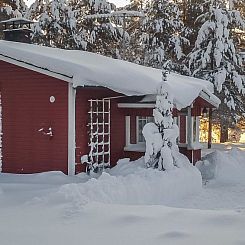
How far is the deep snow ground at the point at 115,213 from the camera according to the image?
5.01 metres

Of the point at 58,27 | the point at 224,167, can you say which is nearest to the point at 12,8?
the point at 58,27

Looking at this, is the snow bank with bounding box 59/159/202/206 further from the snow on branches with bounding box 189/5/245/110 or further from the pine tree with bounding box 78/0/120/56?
the pine tree with bounding box 78/0/120/56

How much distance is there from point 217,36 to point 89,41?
8193 mm

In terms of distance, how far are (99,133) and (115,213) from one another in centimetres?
530

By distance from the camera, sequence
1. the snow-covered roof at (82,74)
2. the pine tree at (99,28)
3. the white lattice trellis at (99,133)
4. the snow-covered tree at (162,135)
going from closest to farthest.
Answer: the snow-covered roof at (82,74) < the snow-covered tree at (162,135) < the white lattice trellis at (99,133) < the pine tree at (99,28)

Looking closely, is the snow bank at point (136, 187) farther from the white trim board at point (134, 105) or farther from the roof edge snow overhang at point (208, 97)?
the roof edge snow overhang at point (208, 97)

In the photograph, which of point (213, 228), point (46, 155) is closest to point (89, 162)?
point (46, 155)

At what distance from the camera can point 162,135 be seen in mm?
10141

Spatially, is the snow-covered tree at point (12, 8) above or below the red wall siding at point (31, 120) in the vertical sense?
above

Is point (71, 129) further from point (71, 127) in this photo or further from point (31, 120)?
point (31, 120)

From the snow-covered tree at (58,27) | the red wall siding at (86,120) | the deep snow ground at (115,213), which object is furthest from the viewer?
the snow-covered tree at (58,27)

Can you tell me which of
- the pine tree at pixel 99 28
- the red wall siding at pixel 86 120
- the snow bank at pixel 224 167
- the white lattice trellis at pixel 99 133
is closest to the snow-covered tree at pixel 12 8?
the pine tree at pixel 99 28

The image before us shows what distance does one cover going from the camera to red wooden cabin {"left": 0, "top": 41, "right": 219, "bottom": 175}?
10117 millimetres

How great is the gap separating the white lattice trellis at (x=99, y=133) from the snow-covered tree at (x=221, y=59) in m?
10.5
